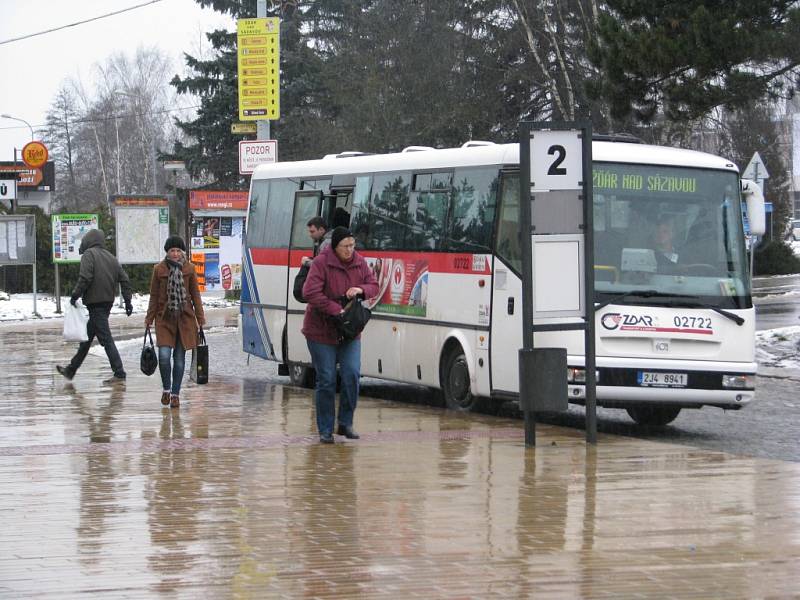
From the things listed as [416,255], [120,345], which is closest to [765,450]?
[416,255]

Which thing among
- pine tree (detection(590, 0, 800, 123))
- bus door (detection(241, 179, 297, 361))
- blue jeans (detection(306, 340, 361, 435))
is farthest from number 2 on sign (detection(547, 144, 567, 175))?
pine tree (detection(590, 0, 800, 123))

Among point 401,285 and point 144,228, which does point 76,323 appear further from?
point 144,228

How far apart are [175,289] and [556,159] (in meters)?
5.22

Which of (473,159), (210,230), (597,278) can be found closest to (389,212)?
(473,159)

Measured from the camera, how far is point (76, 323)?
63.1ft

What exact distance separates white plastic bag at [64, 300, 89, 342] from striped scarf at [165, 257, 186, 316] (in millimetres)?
4250

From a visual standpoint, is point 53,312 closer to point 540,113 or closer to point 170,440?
point 540,113

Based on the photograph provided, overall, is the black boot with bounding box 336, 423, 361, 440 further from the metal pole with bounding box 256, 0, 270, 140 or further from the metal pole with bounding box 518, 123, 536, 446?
the metal pole with bounding box 256, 0, 270, 140

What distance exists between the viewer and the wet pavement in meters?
7.01

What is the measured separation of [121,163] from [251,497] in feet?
353

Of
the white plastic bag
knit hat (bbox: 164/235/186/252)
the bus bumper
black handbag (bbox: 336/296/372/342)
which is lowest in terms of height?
the bus bumper

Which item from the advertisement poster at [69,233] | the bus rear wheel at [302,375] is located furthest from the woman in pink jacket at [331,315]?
the advertisement poster at [69,233]

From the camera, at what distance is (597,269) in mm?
13711

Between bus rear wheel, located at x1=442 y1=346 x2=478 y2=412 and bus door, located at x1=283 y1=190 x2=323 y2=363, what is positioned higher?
bus door, located at x1=283 y1=190 x2=323 y2=363
